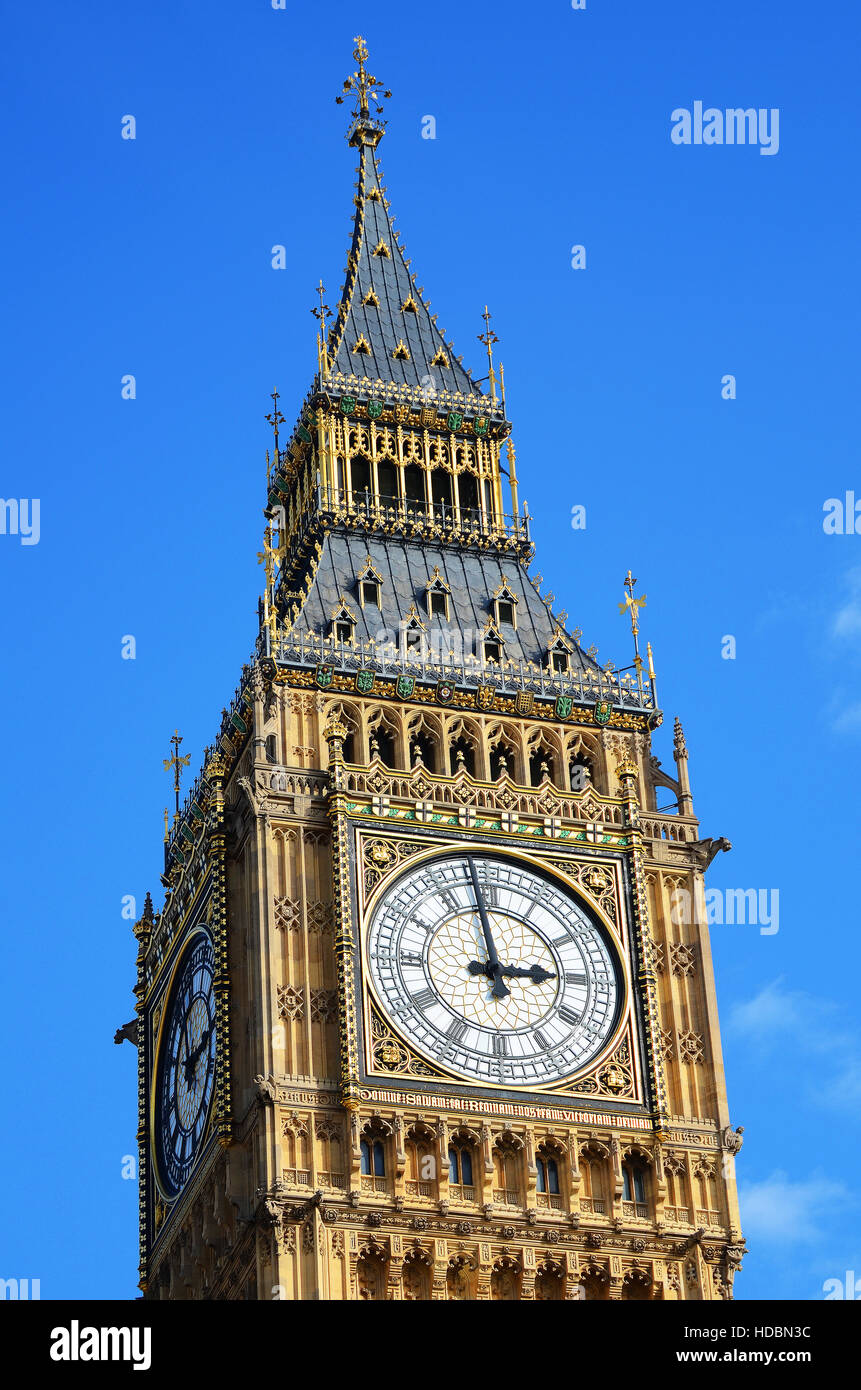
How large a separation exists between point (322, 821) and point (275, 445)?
1291 cm

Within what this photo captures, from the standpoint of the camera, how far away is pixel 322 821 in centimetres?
5806

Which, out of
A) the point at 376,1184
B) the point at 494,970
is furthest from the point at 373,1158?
the point at 494,970

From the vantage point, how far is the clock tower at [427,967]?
54.8 metres

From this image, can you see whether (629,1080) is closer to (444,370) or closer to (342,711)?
(342,711)

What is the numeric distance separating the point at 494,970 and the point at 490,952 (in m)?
0.34

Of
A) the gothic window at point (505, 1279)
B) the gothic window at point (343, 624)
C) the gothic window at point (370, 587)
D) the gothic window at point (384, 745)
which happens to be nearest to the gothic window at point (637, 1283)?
the gothic window at point (505, 1279)

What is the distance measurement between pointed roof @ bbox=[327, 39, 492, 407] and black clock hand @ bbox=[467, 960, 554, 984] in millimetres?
14963

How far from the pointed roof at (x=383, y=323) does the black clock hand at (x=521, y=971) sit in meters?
15.0

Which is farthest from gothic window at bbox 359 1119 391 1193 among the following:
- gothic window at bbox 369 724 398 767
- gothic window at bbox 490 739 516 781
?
gothic window at bbox 490 739 516 781

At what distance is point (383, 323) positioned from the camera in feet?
226

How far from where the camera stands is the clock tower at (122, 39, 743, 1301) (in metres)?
54.8

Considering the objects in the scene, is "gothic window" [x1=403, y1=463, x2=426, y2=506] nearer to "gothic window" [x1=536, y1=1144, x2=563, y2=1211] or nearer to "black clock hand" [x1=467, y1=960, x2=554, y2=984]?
"black clock hand" [x1=467, y1=960, x2=554, y2=984]

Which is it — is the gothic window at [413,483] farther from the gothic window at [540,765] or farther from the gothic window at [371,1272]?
the gothic window at [371,1272]
